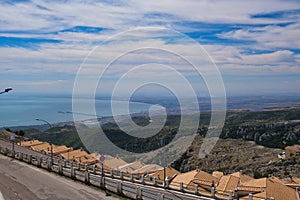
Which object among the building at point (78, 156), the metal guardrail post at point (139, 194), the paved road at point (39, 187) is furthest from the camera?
the building at point (78, 156)

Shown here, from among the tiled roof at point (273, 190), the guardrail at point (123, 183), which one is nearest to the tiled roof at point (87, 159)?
the guardrail at point (123, 183)

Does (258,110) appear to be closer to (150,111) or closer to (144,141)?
(144,141)

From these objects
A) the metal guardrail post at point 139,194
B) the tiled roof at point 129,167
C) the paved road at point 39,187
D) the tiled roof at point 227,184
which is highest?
the metal guardrail post at point 139,194

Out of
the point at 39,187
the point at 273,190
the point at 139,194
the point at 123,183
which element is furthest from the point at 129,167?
the point at 139,194

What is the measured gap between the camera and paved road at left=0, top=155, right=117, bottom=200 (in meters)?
16.8

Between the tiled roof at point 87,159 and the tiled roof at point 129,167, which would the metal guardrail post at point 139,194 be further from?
the tiled roof at point 87,159

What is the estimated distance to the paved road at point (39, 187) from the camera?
16.8 metres

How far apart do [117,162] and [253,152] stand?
50.4 m

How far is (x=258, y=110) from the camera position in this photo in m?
162

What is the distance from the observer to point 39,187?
18781 mm

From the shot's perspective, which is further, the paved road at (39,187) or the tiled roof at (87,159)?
the tiled roof at (87,159)

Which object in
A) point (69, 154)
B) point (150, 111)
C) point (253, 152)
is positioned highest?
point (150, 111)

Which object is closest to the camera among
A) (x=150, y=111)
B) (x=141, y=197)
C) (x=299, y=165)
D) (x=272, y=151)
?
(x=141, y=197)

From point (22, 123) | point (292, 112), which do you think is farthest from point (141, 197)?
point (292, 112)
